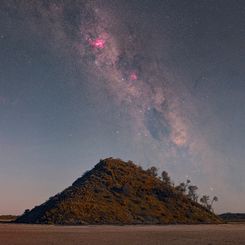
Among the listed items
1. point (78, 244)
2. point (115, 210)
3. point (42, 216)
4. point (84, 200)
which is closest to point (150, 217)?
point (115, 210)

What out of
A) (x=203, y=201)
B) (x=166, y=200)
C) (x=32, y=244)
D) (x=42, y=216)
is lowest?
(x=32, y=244)

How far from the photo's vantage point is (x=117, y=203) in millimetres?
98312

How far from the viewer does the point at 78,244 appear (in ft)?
96.4

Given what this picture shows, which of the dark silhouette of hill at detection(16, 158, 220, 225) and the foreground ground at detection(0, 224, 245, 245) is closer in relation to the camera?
the foreground ground at detection(0, 224, 245, 245)

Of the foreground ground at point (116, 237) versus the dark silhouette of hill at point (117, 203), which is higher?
the dark silhouette of hill at point (117, 203)

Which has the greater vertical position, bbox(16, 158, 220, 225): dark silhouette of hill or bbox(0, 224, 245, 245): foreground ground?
bbox(16, 158, 220, 225): dark silhouette of hill

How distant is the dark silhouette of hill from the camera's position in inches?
3467

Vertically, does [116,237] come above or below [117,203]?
below

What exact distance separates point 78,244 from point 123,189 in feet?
261

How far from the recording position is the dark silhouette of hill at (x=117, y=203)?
88.1 m

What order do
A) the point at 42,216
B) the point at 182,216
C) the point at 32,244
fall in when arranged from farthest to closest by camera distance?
the point at 182,216 < the point at 42,216 < the point at 32,244

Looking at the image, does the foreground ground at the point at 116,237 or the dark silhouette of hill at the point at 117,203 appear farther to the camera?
the dark silhouette of hill at the point at 117,203

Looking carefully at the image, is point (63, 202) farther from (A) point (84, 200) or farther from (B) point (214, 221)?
(B) point (214, 221)

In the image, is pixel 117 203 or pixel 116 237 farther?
pixel 117 203
